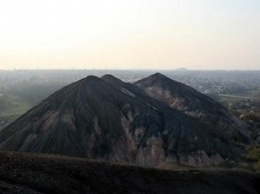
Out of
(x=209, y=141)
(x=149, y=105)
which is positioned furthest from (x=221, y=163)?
(x=149, y=105)

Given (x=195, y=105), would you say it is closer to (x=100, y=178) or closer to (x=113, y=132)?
(x=113, y=132)

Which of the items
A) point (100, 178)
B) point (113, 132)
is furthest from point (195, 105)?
point (100, 178)

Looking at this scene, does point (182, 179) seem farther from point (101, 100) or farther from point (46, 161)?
point (101, 100)

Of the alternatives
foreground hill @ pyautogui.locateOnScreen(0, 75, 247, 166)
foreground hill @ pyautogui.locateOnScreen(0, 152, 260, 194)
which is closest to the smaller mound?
foreground hill @ pyautogui.locateOnScreen(0, 75, 247, 166)

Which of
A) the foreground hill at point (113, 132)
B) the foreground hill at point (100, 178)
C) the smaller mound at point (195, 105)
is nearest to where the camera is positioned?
the foreground hill at point (100, 178)

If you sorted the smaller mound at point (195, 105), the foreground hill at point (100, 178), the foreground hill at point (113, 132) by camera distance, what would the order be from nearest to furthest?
1. the foreground hill at point (100, 178)
2. the foreground hill at point (113, 132)
3. the smaller mound at point (195, 105)

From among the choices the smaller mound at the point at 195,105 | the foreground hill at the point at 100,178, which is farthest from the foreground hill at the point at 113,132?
the foreground hill at the point at 100,178

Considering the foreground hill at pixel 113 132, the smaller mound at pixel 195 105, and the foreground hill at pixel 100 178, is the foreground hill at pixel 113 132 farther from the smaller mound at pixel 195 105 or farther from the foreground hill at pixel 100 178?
the foreground hill at pixel 100 178
